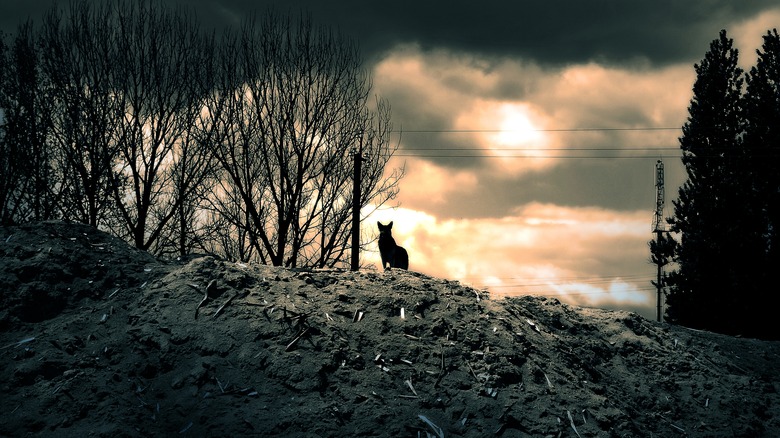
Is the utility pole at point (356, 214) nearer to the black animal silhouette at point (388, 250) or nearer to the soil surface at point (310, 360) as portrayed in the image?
the black animal silhouette at point (388, 250)

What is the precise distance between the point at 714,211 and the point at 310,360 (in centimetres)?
2036

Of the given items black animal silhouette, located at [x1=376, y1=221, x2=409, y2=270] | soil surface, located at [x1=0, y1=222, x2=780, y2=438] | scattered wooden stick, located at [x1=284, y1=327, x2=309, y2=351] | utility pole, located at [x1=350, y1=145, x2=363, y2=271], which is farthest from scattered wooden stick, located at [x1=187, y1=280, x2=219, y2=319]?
utility pole, located at [x1=350, y1=145, x2=363, y2=271]

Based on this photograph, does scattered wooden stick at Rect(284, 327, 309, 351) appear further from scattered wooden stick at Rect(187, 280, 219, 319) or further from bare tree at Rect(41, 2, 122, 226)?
bare tree at Rect(41, 2, 122, 226)

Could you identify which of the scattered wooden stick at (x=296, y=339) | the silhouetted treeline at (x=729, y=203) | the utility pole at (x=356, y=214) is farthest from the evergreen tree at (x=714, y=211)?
the scattered wooden stick at (x=296, y=339)

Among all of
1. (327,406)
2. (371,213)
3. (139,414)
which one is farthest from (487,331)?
(371,213)

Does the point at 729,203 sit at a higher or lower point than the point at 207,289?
higher

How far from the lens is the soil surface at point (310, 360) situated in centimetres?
612

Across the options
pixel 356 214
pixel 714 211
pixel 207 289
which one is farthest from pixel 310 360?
pixel 714 211

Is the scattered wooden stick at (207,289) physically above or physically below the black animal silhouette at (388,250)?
below

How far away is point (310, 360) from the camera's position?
668 centimetres

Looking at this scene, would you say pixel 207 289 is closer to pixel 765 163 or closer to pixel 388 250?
pixel 388 250

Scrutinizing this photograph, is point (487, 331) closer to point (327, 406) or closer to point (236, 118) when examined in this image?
point (327, 406)

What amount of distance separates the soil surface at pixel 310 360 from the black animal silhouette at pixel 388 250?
6234 millimetres

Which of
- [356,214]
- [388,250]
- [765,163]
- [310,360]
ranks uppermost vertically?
[765,163]
